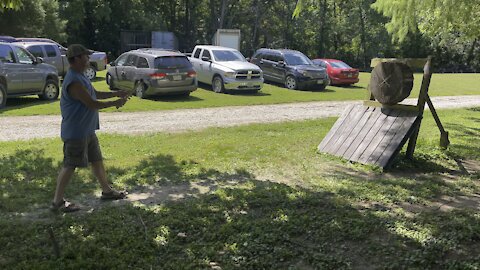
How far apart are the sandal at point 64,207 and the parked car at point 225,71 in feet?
44.0

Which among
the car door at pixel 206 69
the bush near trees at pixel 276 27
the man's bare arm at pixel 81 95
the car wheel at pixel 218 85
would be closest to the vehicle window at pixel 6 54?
the car wheel at pixel 218 85

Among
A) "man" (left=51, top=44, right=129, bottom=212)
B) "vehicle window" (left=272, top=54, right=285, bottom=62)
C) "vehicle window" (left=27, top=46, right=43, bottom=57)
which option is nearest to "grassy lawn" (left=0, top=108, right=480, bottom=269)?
"man" (left=51, top=44, right=129, bottom=212)

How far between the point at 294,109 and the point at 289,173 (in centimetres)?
851

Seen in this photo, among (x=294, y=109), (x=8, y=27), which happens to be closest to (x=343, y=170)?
(x=294, y=109)

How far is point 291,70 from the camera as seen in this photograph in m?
21.0

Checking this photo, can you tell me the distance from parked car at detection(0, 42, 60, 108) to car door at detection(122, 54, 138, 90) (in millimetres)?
2364

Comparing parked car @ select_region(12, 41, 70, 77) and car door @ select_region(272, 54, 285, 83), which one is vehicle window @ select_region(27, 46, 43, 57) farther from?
car door @ select_region(272, 54, 285, 83)

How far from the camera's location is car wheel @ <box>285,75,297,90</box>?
2095cm

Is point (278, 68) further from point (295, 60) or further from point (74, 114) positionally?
point (74, 114)

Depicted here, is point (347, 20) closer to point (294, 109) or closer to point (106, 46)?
point (106, 46)

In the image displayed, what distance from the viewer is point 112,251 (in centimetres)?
410

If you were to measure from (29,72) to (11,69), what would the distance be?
0.68m

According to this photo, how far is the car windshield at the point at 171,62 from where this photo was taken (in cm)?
1550

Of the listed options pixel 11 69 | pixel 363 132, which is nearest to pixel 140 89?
pixel 11 69
